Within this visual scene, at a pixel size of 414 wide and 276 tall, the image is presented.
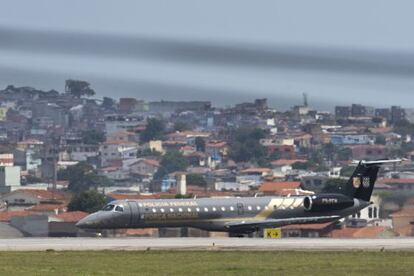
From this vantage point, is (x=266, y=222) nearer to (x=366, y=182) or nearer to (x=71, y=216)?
(x=366, y=182)

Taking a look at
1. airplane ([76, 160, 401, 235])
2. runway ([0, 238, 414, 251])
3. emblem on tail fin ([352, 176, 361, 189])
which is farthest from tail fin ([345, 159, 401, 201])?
runway ([0, 238, 414, 251])

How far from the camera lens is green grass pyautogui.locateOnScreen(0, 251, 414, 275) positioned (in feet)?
175

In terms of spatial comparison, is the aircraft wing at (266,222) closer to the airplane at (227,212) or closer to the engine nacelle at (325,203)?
the airplane at (227,212)

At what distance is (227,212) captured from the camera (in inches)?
3428

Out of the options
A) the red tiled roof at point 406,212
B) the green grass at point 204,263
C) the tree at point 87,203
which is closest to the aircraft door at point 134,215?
the green grass at point 204,263

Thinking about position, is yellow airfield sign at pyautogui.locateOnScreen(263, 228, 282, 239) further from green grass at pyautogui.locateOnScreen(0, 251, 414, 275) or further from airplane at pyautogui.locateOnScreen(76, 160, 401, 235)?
green grass at pyautogui.locateOnScreen(0, 251, 414, 275)

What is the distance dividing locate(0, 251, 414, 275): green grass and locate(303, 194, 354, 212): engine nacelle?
23.3 meters

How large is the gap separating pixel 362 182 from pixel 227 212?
8846 millimetres

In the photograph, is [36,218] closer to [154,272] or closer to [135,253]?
[135,253]

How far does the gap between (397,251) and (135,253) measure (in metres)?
10.3

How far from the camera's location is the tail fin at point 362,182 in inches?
3602

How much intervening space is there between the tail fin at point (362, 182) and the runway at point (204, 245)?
16702 mm

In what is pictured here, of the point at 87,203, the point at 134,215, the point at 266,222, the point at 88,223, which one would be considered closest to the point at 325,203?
the point at 266,222

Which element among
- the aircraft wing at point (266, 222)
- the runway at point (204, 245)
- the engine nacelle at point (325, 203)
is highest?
the engine nacelle at point (325, 203)
